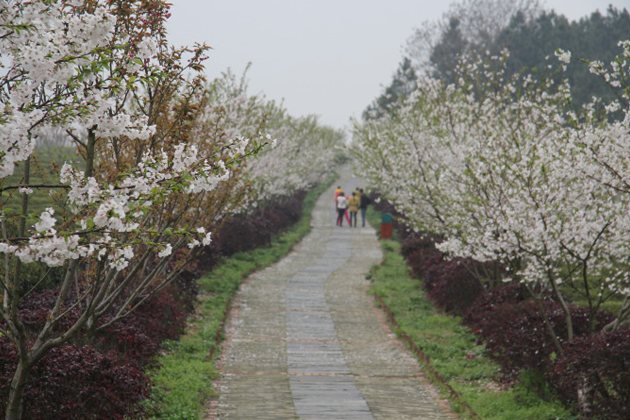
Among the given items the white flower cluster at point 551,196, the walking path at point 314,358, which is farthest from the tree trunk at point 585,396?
the walking path at point 314,358

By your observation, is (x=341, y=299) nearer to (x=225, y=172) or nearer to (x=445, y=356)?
(x=445, y=356)

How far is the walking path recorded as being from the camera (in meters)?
10.1

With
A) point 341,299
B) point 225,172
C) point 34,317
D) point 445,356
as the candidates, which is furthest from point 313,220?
point 225,172

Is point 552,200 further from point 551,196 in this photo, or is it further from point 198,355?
point 198,355

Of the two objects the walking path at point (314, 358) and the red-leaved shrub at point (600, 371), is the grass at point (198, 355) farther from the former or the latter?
the red-leaved shrub at point (600, 371)

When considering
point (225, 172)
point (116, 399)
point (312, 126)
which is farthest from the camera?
point (312, 126)

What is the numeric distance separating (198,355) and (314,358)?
2.05m

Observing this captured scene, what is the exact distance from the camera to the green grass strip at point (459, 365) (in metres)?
9.84

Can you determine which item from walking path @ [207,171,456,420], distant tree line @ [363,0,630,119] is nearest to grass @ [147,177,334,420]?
walking path @ [207,171,456,420]

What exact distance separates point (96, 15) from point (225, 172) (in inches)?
64.5

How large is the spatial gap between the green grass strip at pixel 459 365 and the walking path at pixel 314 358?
35 centimetres

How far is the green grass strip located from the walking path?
13.9 inches

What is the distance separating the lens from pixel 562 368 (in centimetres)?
905

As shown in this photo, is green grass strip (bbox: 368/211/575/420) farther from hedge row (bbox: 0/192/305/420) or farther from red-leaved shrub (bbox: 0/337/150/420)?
red-leaved shrub (bbox: 0/337/150/420)
